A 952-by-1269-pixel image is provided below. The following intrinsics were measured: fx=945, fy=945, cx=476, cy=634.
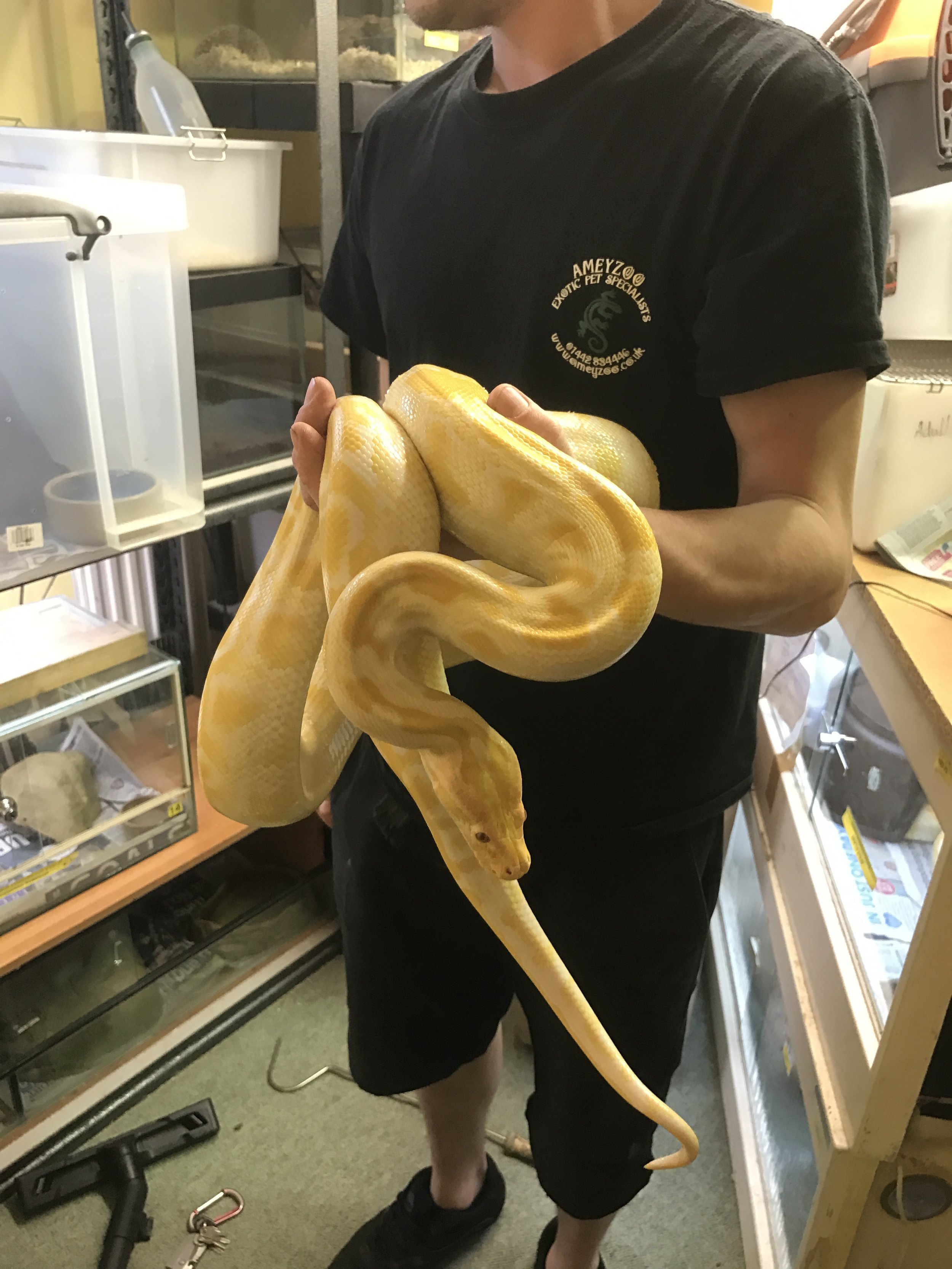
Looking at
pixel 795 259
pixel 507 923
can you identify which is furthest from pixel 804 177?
pixel 507 923

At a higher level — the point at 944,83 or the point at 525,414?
the point at 944,83

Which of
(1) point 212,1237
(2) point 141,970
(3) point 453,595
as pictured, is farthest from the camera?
(2) point 141,970

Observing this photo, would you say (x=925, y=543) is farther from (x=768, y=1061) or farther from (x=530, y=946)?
(x=768, y=1061)

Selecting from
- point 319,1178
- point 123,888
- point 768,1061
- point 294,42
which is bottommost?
point 319,1178

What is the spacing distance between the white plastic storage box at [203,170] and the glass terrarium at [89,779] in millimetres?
729

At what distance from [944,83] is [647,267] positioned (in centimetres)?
73

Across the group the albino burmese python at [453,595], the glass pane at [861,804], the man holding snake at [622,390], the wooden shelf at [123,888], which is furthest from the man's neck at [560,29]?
the wooden shelf at [123,888]

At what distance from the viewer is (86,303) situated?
4.40 ft

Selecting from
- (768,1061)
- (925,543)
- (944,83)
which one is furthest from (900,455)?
(768,1061)

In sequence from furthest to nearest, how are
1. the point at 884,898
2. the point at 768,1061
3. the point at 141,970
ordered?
the point at 141,970 < the point at 768,1061 < the point at 884,898

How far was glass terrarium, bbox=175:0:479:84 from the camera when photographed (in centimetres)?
175

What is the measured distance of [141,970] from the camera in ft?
6.66

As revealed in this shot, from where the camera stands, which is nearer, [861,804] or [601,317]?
[601,317]

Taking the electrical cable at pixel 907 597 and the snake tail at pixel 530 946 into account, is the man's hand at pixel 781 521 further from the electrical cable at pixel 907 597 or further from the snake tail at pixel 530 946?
the electrical cable at pixel 907 597
